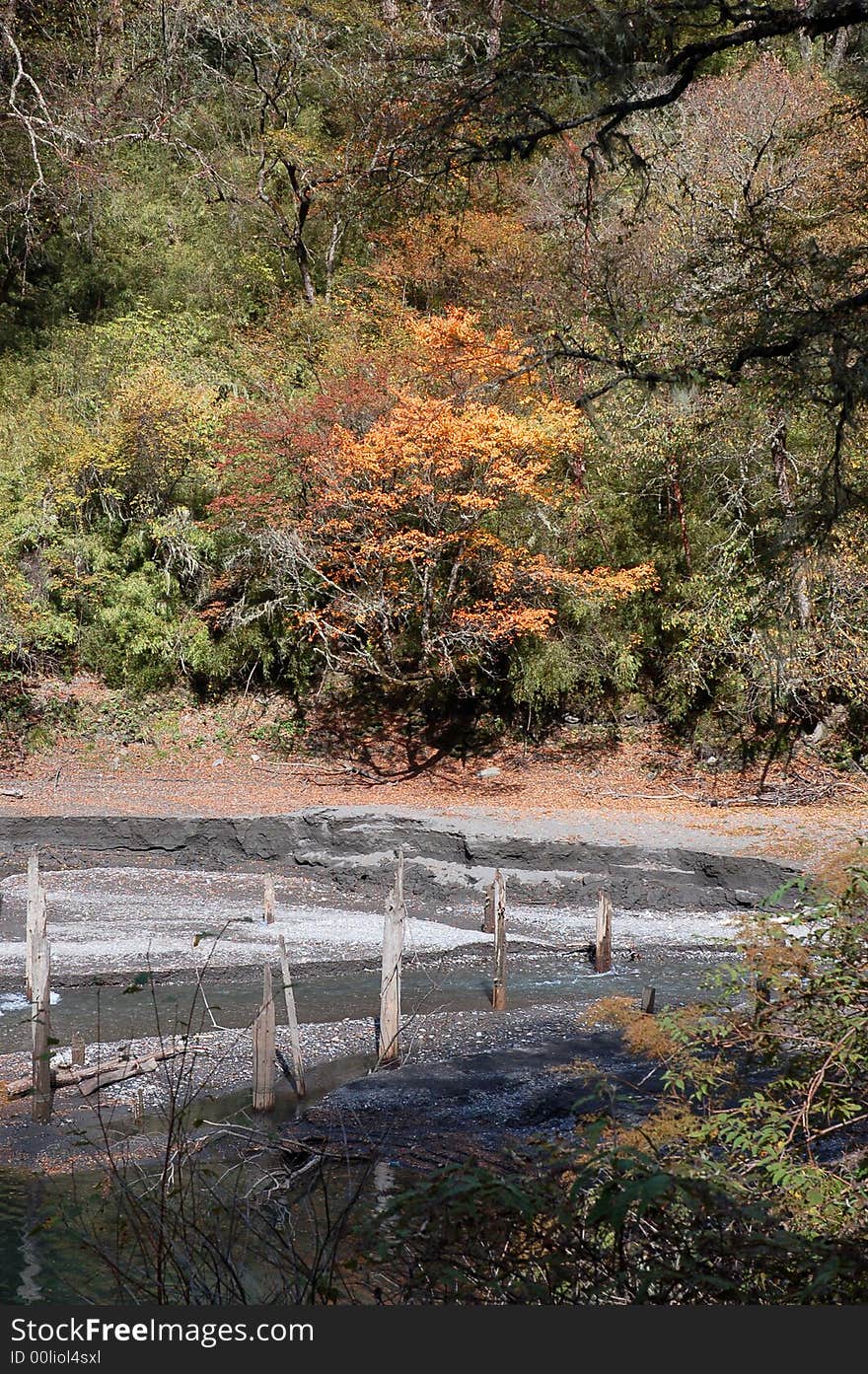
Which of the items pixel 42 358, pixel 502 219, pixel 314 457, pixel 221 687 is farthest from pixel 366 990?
pixel 42 358

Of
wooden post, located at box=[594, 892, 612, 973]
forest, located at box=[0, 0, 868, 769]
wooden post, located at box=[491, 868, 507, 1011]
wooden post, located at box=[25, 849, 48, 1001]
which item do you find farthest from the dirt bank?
wooden post, located at box=[25, 849, 48, 1001]

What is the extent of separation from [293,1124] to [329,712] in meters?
15.6

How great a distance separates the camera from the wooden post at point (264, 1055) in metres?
8.70

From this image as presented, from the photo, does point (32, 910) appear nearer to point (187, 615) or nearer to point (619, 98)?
point (619, 98)

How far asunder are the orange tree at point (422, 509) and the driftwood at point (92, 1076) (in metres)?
11.5

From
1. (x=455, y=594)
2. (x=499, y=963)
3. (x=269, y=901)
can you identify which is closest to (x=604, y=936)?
(x=499, y=963)

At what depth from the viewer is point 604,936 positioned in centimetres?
1287

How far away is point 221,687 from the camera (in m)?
24.6

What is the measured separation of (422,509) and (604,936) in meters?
9.99

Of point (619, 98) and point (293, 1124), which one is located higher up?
point (619, 98)

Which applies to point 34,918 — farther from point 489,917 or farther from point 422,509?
point 422,509

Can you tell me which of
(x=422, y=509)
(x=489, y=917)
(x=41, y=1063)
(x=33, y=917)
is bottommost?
(x=489, y=917)

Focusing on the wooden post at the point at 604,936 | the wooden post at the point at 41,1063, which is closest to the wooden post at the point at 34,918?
the wooden post at the point at 41,1063

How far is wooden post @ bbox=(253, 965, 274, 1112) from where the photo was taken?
8.70 metres
